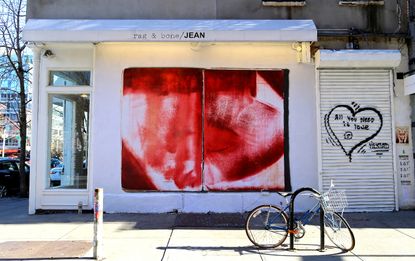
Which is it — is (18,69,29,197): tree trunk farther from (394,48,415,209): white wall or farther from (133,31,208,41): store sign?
(394,48,415,209): white wall

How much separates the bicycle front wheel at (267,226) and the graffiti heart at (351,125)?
4644mm

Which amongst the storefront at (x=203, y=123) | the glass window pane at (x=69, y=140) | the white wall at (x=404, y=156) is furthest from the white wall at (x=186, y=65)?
the white wall at (x=404, y=156)

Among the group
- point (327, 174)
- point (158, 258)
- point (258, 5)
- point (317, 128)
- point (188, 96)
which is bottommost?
point (158, 258)

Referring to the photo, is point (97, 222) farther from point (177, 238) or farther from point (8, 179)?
point (8, 179)

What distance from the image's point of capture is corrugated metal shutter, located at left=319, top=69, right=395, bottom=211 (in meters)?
11.8

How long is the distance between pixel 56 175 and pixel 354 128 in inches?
313

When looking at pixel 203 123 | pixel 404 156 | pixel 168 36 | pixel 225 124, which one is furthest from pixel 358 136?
pixel 168 36

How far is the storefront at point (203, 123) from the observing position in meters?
11.8

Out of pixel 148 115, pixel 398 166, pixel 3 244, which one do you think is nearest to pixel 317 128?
pixel 398 166

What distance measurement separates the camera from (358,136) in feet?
39.2

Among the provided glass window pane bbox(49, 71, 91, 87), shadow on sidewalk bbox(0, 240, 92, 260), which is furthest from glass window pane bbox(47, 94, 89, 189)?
shadow on sidewalk bbox(0, 240, 92, 260)

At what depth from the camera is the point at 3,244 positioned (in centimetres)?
836

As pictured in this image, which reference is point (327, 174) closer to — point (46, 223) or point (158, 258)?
point (158, 258)

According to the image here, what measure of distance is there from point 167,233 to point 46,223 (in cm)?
Result: 309
